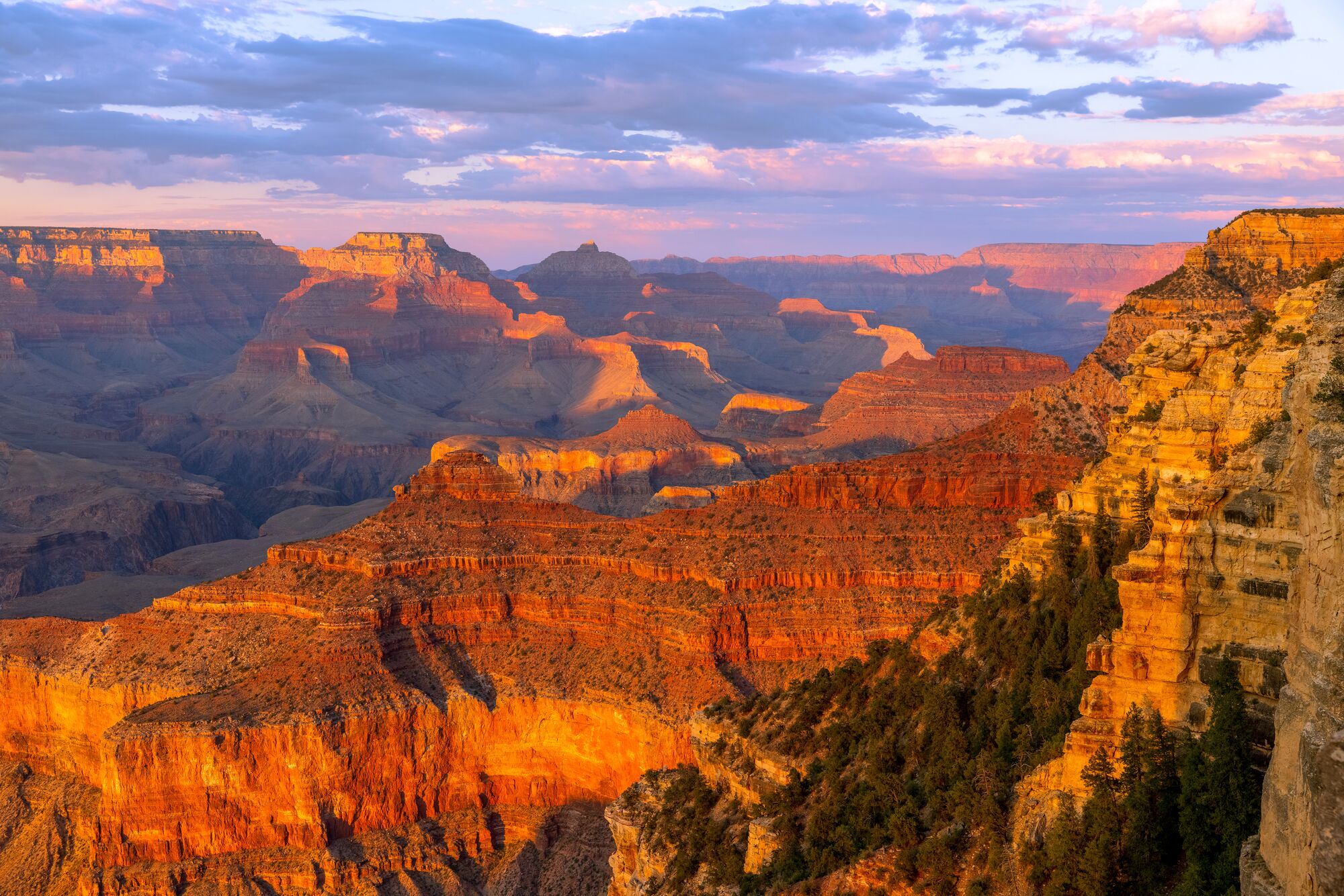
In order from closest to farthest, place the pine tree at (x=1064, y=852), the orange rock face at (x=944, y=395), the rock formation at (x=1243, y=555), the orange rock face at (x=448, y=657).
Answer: the rock formation at (x=1243, y=555), the pine tree at (x=1064, y=852), the orange rock face at (x=448, y=657), the orange rock face at (x=944, y=395)

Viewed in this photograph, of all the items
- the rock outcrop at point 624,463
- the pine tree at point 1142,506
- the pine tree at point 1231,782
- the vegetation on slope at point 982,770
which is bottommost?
the rock outcrop at point 624,463

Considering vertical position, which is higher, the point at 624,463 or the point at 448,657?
the point at 448,657

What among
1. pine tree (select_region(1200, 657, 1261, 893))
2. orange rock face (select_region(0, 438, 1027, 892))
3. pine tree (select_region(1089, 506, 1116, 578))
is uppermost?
pine tree (select_region(1089, 506, 1116, 578))

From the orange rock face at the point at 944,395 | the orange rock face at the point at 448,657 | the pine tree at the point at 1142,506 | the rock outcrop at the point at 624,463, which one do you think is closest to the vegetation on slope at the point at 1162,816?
the pine tree at the point at 1142,506

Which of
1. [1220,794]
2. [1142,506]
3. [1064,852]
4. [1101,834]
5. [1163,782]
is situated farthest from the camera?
[1142,506]

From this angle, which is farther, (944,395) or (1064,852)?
(944,395)

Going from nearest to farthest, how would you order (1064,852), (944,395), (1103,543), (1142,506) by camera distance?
(1064,852) < (1142,506) < (1103,543) < (944,395)

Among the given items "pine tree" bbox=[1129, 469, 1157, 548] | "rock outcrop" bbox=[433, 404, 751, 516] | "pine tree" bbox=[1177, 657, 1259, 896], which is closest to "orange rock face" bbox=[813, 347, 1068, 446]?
"rock outcrop" bbox=[433, 404, 751, 516]

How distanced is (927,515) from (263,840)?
33.0 m

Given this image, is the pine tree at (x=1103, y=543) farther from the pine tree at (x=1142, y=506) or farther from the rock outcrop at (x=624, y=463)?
the rock outcrop at (x=624, y=463)

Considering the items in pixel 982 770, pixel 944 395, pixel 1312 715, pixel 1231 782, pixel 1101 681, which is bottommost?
pixel 944 395

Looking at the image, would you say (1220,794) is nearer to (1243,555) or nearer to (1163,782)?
(1163,782)

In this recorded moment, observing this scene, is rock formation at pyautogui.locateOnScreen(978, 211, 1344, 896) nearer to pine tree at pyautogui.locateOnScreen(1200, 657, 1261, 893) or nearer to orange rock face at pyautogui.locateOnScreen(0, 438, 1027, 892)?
pine tree at pyautogui.locateOnScreen(1200, 657, 1261, 893)

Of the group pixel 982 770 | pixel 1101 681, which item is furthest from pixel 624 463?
pixel 1101 681
